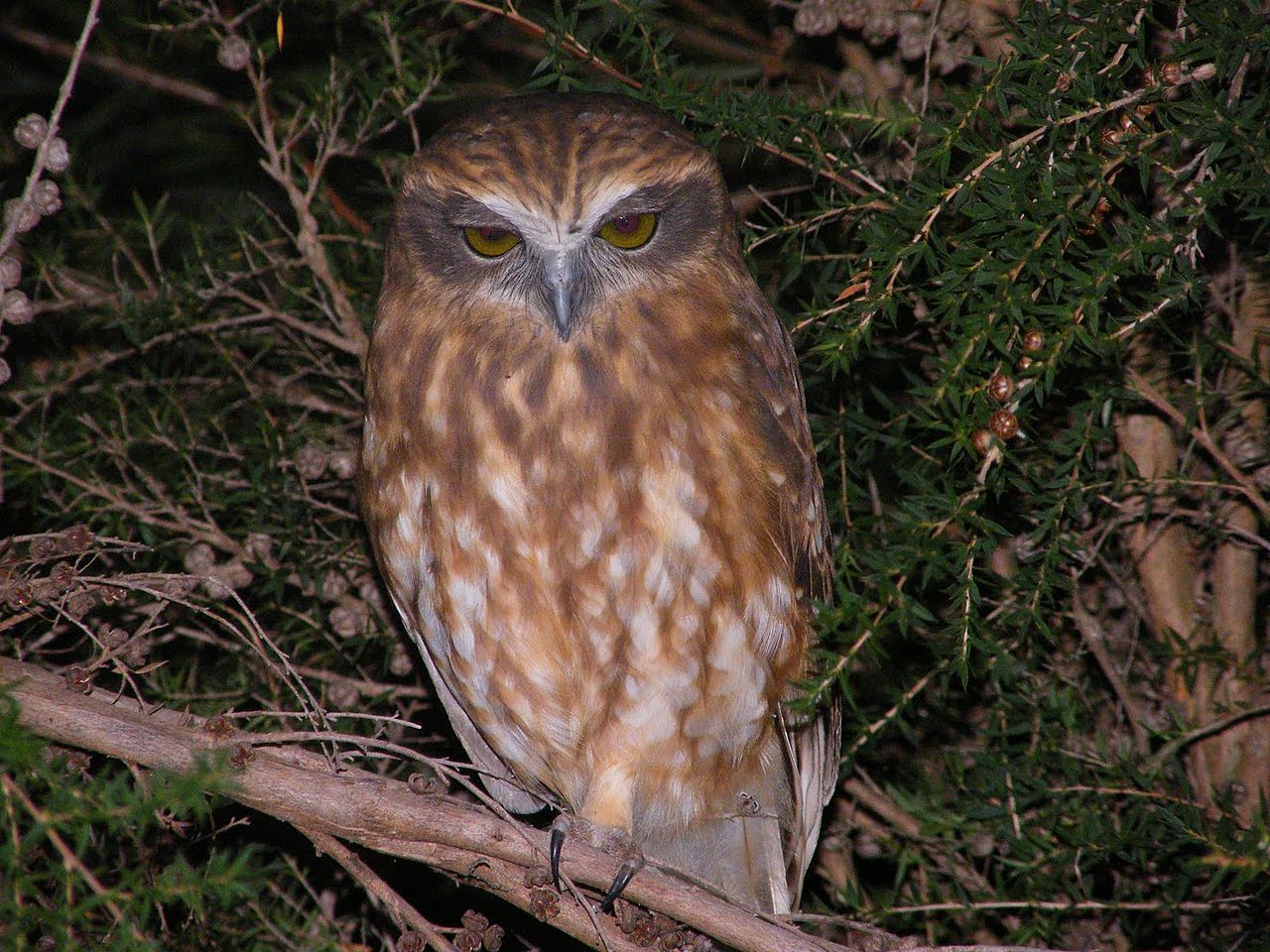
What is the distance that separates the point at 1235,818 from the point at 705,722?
1073 millimetres

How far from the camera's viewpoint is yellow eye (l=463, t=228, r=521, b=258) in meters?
2.55

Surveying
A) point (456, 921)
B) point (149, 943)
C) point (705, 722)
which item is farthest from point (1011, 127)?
point (456, 921)

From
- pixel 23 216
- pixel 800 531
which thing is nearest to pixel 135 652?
pixel 23 216

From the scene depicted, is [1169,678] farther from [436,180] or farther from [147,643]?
[147,643]

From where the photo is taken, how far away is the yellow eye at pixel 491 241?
2.55 m

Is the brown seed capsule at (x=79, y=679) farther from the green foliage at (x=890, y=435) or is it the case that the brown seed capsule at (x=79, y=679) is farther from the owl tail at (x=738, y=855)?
the owl tail at (x=738, y=855)

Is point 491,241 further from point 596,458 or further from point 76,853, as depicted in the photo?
point 76,853

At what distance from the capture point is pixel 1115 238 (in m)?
2.16

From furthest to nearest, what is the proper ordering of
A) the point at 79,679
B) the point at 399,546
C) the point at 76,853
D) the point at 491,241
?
the point at 399,546 < the point at 491,241 < the point at 79,679 < the point at 76,853

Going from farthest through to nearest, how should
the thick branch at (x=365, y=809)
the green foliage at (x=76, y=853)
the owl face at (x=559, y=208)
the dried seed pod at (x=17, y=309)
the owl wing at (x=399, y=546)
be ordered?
the owl wing at (x=399, y=546)
the owl face at (x=559, y=208)
the dried seed pod at (x=17, y=309)
the thick branch at (x=365, y=809)
the green foliage at (x=76, y=853)

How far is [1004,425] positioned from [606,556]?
860 mm

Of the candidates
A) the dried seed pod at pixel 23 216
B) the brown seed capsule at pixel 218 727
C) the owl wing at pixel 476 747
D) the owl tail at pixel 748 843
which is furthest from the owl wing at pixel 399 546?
the dried seed pod at pixel 23 216

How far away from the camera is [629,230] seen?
8.48 feet

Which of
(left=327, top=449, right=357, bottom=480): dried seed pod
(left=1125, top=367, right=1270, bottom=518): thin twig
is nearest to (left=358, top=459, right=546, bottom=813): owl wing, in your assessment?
(left=327, top=449, right=357, bottom=480): dried seed pod
